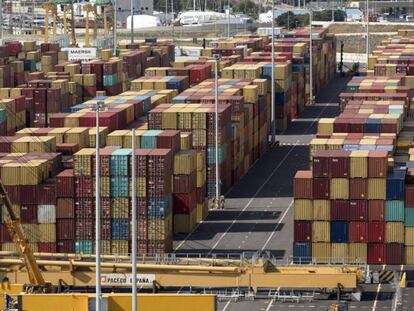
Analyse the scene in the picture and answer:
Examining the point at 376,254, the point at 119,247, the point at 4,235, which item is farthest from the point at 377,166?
the point at 4,235

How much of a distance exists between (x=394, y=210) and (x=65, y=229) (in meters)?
18.2

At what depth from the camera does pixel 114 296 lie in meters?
84.1

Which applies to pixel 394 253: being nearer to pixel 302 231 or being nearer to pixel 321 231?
pixel 321 231

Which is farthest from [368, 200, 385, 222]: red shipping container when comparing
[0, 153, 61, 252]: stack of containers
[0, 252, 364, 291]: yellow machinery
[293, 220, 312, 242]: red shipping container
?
[0, 153, 61, 252]: stack of containers

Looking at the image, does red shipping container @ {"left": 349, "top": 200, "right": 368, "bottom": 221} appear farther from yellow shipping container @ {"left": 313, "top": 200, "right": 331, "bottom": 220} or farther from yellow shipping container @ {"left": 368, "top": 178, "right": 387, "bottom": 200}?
yellow shipping container @ {"left": 313, "top": 200, "right": 331, "bottom": 220}

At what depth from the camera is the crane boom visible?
8994 centimetres

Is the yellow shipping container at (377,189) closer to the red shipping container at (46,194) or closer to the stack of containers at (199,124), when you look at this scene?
the red shipping container at (46,194)

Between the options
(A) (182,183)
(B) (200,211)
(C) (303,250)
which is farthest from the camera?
(B) (200,211)

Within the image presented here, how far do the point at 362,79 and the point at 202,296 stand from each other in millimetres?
70792

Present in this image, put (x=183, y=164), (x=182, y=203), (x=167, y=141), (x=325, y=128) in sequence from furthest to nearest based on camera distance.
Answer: (x=325, y=128)
(x=182, y=203)
(x=183, y=164)
(x=167, y=141)

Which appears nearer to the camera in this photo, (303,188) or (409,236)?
(409,236)

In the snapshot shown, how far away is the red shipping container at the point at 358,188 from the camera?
99562mm

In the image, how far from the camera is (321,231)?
9969 centimetres

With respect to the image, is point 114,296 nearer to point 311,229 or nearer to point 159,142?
point 311,229
